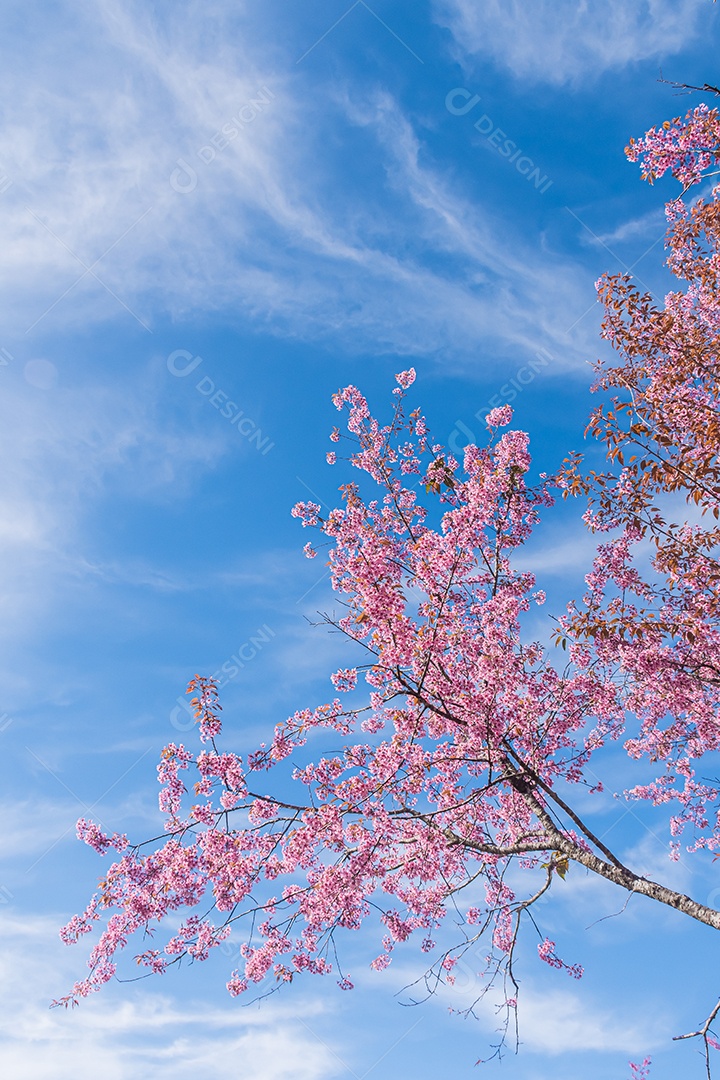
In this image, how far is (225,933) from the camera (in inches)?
355

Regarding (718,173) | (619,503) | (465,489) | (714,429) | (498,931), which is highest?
(718,173)

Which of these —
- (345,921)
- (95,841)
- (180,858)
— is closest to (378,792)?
(345,921)

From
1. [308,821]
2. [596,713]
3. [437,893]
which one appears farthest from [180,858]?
[596,713]

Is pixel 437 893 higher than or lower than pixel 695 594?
lower

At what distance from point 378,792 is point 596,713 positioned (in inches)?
120

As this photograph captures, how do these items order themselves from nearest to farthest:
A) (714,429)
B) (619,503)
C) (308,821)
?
(714,429) → (308,821) → (619,503)

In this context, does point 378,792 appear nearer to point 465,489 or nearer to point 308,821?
point 308,821

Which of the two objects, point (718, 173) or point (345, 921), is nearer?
point (718, 173)

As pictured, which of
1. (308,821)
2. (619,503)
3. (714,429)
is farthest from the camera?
(619,503)

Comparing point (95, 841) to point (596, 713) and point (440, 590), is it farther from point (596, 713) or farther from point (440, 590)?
point (596, 713)

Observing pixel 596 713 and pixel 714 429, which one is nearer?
pixel 714 429

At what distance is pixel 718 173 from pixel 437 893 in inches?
348

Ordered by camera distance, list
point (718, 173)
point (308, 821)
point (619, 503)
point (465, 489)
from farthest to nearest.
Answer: point (465, 489)
point (619, 503)
point (308, 821)
point (718, 173)

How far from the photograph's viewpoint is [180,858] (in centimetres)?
893
